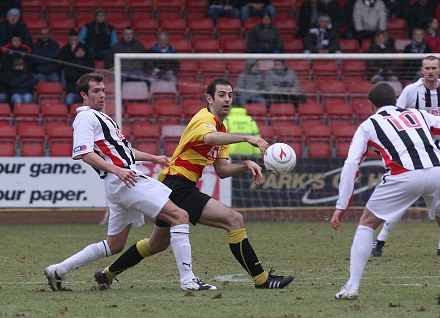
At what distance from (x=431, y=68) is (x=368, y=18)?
9.53 meters

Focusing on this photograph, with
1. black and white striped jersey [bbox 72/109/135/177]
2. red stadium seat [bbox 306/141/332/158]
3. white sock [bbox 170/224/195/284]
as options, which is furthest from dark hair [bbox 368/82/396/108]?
red stadium seat [bbox 306/141/332/158]

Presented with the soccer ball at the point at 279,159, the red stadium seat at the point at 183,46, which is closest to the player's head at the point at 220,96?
the soccer ball at the point at 279,159

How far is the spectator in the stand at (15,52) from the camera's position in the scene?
1962 centimetres

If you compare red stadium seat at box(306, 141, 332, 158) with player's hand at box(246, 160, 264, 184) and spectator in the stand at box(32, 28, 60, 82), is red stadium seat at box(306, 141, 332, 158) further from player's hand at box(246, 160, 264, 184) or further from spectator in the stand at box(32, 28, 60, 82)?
player's hand at box(246, 160, 264, 184)

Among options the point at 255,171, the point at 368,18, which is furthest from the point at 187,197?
the point at 368,18

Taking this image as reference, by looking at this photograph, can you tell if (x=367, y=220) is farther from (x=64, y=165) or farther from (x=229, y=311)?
(x=64, y=165)

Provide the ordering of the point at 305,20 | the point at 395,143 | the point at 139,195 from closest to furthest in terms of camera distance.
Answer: the point at 395,143, the point at 139,195, the point at 305,20

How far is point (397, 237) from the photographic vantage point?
50.2 feet

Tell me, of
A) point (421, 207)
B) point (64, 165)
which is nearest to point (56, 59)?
point (64, 165)

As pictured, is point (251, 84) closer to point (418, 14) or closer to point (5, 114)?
point (5, 114)

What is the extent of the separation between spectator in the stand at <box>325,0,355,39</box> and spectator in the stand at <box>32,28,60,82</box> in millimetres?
6129

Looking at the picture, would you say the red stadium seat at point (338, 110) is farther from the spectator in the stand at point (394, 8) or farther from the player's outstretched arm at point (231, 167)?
the player's outstretched arm at point (231, 167)

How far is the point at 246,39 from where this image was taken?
21.3 meters

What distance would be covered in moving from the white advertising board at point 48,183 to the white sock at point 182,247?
860cm
